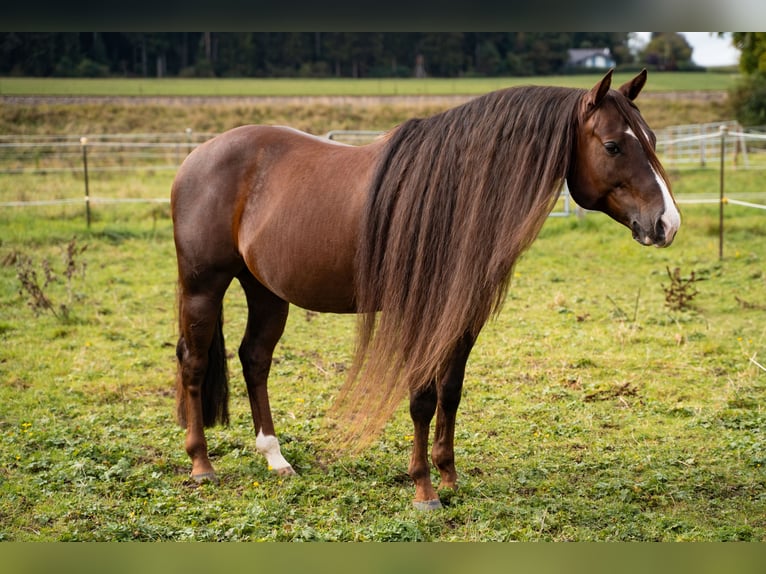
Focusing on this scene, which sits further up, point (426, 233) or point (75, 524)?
point (426, 233)

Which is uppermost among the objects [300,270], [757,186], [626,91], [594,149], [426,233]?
[626,91]

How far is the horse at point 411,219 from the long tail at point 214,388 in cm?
16

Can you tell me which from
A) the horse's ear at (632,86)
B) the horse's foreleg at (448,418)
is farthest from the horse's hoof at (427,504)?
the horse's ear at (632,86)

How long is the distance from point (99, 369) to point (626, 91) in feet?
15.7

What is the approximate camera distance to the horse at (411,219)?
317 centimetres

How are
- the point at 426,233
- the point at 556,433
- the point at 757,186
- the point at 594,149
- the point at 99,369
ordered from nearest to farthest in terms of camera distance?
the point at 594,149, the point at 426,233, the point at 556,433, the point at 99,369, the point at 757,186

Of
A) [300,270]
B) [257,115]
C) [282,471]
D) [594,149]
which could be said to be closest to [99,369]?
[282,471]

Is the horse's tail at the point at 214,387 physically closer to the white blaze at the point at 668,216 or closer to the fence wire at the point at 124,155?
the white blaze at the point at 668,216

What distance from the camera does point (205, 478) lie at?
404 cm

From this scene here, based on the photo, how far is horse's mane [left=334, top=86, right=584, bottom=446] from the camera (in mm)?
3215

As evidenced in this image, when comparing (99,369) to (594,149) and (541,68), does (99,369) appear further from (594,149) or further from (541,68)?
(541,68)

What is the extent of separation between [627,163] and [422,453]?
1721mm

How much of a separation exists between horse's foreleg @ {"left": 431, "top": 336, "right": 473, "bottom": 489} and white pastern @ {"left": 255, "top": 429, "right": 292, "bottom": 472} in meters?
0.91

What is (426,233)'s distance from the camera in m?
3.35
